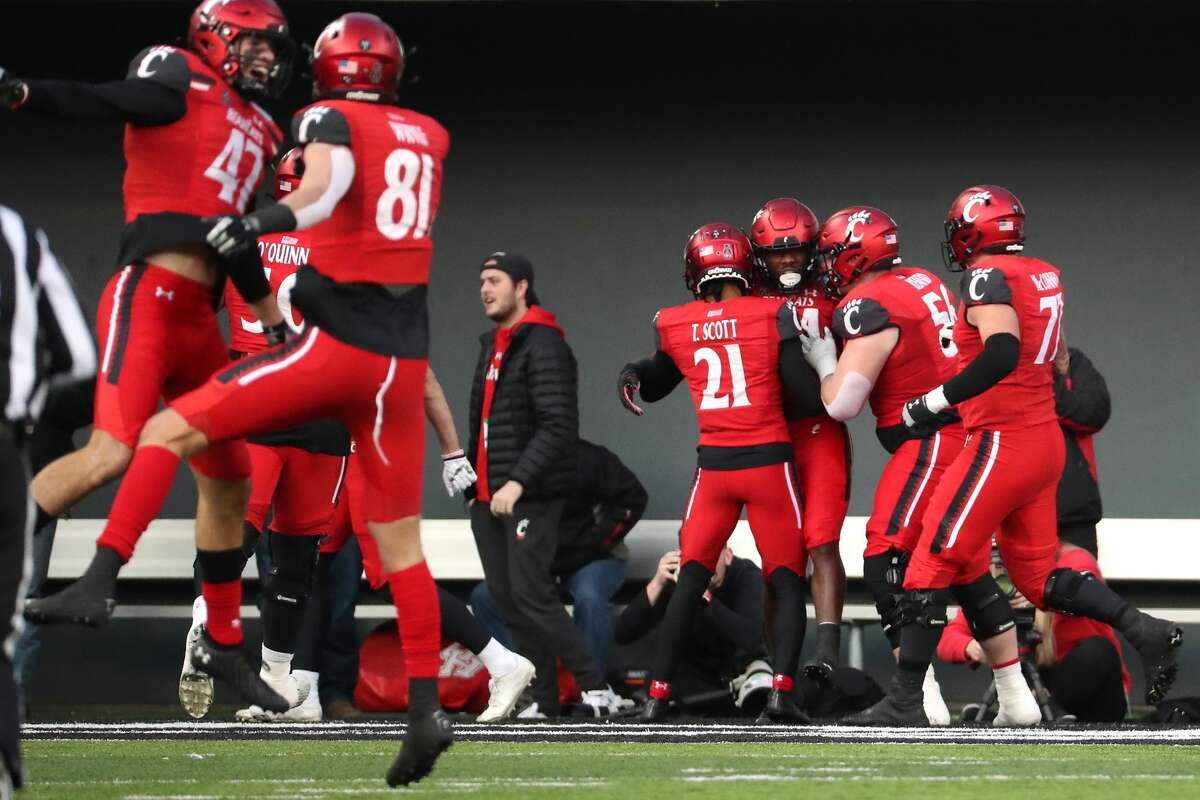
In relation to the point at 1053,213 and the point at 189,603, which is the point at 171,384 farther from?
the point at 1053,213

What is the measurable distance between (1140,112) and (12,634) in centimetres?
853

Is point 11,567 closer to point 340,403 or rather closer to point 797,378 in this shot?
point 340,403

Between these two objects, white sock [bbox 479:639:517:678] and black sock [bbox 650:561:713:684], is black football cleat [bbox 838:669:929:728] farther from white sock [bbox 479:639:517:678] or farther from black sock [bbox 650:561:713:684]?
white sock [bbox 479:639:517:678]

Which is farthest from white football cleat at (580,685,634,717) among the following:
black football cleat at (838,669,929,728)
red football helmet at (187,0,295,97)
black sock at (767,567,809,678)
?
red football helmet at (187,0,295,97)

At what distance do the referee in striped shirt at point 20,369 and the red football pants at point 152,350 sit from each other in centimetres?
187

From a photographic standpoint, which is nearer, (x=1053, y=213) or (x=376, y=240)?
(x=376, y=240)

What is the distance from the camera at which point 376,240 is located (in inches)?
201

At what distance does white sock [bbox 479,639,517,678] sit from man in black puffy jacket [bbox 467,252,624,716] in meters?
0.52

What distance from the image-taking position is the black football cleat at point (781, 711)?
7766 mm

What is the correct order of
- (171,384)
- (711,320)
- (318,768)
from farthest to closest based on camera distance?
(711,320)
(171,384)
(318,768)

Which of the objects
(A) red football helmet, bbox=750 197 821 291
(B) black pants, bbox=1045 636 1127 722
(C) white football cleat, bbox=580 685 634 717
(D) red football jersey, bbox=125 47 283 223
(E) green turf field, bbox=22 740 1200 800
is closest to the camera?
(E) green turf field, bbox=22 740 1200 800

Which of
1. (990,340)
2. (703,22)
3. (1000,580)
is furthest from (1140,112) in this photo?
(990,340)

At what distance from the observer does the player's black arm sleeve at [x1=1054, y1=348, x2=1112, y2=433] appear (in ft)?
29.3

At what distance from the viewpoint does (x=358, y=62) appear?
527 centimetres
